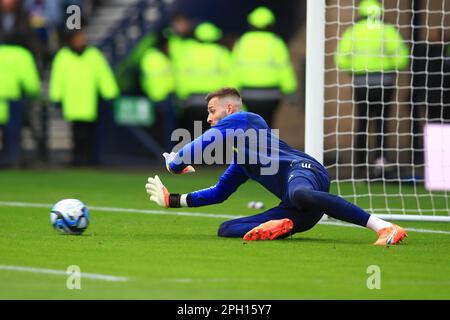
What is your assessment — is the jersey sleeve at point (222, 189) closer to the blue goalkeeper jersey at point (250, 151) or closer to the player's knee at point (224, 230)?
the blue goalkeeper jersey at point (250, 151)

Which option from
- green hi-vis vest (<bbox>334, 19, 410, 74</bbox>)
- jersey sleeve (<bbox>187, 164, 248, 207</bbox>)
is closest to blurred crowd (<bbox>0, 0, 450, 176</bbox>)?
green hi-vis vest (<bbox>334, 19, 410, 74</bbox>)

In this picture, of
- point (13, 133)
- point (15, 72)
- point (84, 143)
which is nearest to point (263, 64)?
point (84, 143)

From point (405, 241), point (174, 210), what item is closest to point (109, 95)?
point (174, 210)

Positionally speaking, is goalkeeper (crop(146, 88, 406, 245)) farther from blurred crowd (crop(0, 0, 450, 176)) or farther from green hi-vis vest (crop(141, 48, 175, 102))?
green hi-vis vest (crop(141, 48, 175, 102))

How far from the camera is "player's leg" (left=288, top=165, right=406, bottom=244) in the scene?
10.1m

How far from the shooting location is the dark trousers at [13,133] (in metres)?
21.7

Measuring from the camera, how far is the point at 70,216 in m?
10.7

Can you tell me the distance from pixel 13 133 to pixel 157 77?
282 centimetres

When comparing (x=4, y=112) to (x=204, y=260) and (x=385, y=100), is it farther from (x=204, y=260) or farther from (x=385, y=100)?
(x=204, y=260)

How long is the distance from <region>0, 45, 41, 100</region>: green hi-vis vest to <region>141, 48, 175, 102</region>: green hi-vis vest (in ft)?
7.26

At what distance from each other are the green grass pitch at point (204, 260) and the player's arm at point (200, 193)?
11.9 inches

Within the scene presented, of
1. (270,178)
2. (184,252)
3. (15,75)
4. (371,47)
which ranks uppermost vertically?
(371,47)

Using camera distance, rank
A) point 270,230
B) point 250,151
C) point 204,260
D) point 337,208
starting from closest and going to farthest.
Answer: point 204,260
point 337,208
point 270,230
point 250,151

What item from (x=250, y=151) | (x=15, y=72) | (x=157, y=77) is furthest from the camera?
(x=157, y=77)
